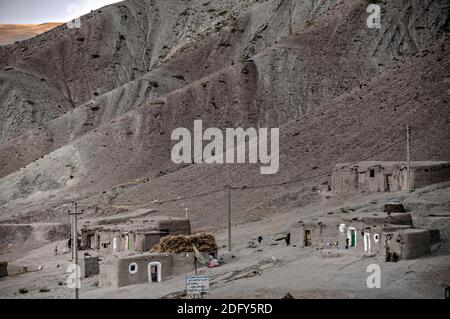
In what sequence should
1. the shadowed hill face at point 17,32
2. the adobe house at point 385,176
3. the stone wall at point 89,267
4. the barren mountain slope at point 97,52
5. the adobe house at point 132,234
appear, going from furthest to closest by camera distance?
1. the shadowed hill face at point 17,32
2. the barren mountain slope at point 97,52
3. the adobe house at point 385,176
4. the adobe house at point 132,234
5. the stone wall at point 89,267

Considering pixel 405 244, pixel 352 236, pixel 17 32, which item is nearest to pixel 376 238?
pixel 405 244

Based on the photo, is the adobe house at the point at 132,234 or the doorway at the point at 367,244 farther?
the adobe house at the point at 132,234

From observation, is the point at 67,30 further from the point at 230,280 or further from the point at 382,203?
the point at 230,280

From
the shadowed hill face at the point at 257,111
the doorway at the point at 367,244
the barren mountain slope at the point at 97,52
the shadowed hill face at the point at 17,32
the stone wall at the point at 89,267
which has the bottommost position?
the stone wall at the point at 89,267

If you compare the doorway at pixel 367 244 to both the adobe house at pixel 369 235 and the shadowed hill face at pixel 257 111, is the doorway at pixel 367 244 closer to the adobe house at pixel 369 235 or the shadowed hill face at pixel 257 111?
the adobe house at pixel 369 235

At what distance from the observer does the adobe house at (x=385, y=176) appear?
4575 centimetres

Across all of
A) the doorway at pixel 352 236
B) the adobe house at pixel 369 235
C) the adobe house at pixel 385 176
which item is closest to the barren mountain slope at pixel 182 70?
the adobe house at pixel 385 176

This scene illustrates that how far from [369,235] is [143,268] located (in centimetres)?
890

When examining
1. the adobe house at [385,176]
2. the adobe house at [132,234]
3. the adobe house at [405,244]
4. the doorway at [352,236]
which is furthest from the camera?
the adobe house at [385,176]

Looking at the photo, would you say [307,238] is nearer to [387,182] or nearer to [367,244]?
[367,244]

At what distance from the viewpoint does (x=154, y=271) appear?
36.5 metres

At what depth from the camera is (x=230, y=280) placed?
110 ft

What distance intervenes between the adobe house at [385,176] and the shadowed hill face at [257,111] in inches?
136
